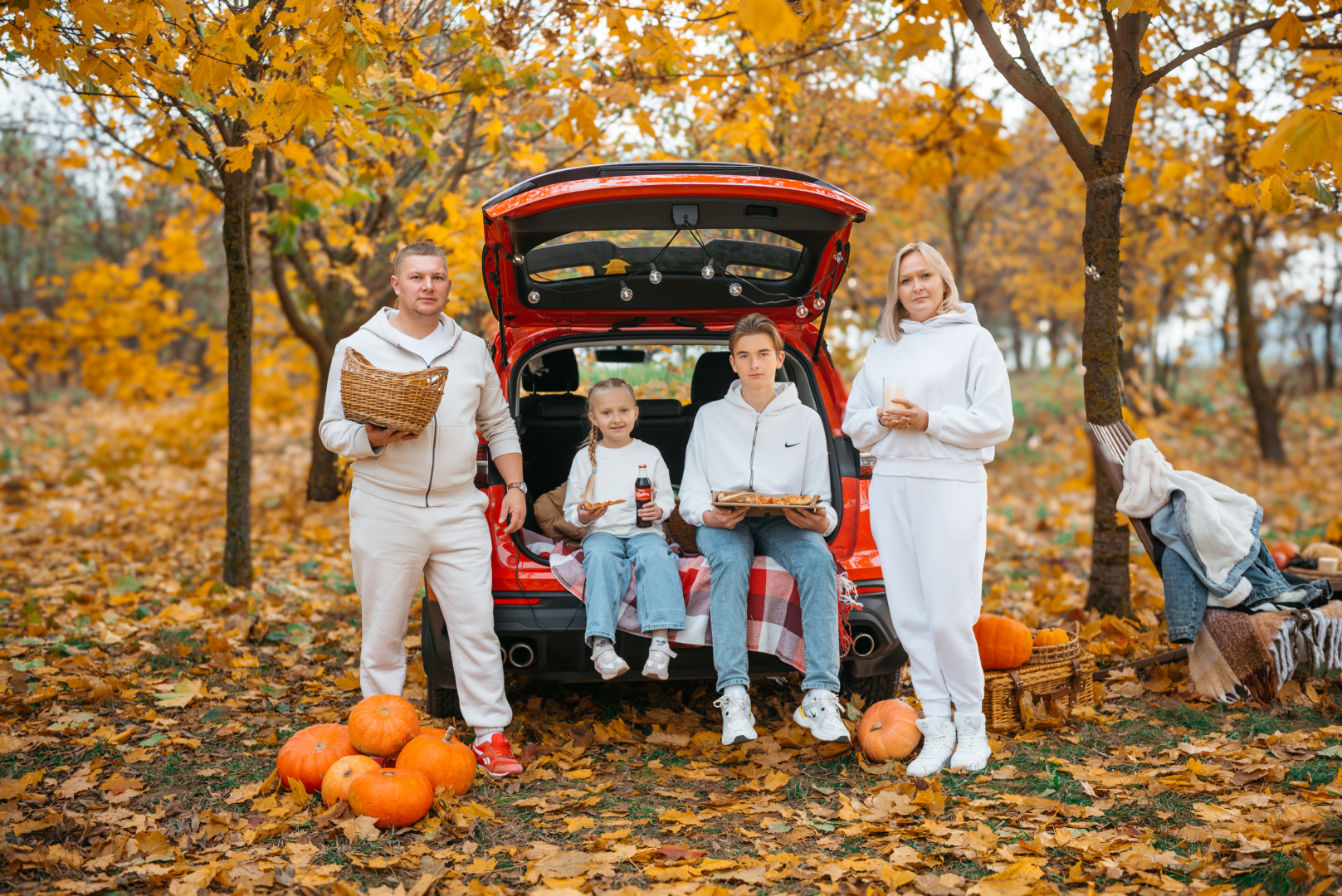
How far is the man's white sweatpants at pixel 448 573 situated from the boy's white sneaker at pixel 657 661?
0.55m

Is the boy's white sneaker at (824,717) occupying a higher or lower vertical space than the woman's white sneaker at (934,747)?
higher

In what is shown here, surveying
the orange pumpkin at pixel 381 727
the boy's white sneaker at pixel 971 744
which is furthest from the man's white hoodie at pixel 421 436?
the boy's white sneaker at pixel 971 744

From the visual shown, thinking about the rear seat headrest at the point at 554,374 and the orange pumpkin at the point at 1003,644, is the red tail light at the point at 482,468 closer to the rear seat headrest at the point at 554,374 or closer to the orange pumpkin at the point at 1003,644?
the rear seat headrest at the point at 554,374

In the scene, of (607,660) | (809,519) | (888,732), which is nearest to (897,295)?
(809,519)

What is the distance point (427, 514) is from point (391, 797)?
0.98 metres

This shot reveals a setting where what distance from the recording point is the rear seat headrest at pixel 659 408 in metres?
4.39

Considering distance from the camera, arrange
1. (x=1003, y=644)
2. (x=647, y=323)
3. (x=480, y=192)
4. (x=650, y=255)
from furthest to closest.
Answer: (x=480, y=192) → (x=647, y=323) → (x=650, y=255) → (x=1003, y=644)

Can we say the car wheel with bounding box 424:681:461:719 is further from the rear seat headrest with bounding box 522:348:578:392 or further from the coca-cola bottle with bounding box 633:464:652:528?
the rear seat headrest with bounding box 522:348:578:392

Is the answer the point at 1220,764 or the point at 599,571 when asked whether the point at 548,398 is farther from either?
the point at 1220,764

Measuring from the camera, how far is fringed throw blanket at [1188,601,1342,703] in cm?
366

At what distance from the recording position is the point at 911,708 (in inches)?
137

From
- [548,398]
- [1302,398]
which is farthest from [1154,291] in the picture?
[548,398]

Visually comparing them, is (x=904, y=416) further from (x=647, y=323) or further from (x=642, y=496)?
(x=647, y=323)

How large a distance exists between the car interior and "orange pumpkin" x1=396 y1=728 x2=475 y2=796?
55.3 inches
